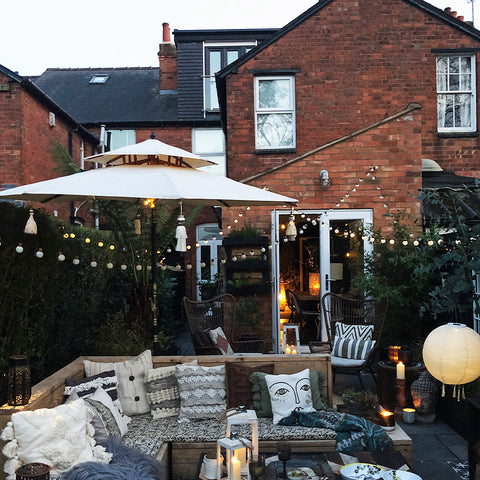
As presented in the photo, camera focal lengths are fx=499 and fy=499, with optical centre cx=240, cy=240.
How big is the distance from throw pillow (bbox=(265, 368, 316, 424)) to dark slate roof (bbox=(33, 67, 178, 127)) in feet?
38.7

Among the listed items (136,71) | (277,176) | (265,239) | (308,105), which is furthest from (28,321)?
(136,71)

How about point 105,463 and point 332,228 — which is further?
point 332,228

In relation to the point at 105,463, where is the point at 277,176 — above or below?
above

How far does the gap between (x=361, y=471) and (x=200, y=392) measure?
5.46 ft

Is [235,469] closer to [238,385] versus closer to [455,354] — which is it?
[238,385]

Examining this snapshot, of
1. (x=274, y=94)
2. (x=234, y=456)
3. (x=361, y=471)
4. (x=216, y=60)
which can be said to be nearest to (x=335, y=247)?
(x=274, y=94)

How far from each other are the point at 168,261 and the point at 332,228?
24.3 ft

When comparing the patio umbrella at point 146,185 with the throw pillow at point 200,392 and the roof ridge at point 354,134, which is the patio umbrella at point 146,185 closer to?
the throw pillow at point 200,392

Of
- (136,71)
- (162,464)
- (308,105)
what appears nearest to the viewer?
(162,464)

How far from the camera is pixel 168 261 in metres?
14.5

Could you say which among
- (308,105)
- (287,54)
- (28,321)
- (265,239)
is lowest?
(28,321)

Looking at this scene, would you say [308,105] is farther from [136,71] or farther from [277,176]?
[136,71]

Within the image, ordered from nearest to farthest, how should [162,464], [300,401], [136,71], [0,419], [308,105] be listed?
[0,419] < [162,464] < [300,401] < [308,105] < [136,71]

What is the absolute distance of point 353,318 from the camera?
23.8 feet
